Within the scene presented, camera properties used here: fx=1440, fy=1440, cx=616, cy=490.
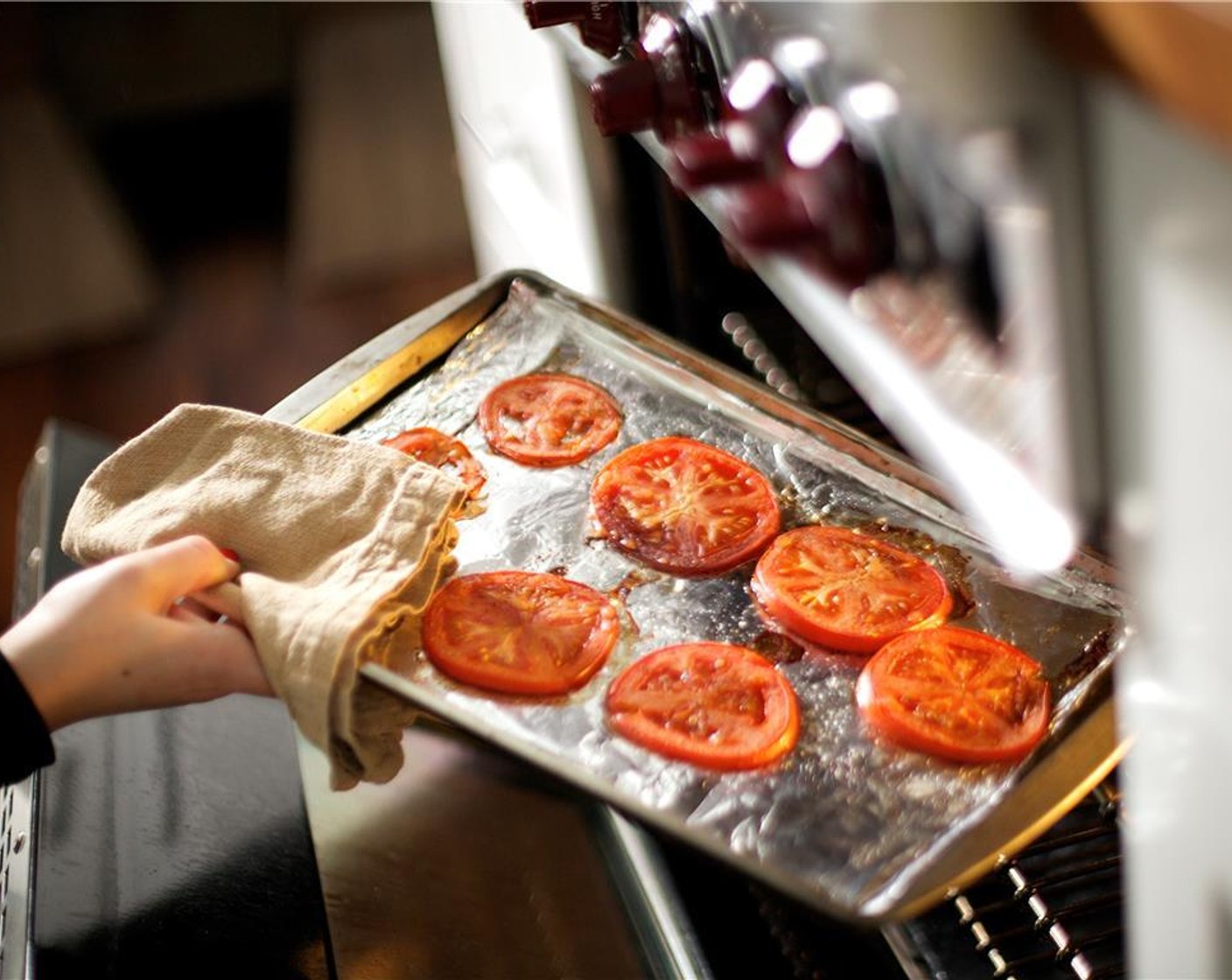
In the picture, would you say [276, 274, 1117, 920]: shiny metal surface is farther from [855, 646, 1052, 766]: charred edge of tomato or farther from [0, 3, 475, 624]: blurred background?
[0, 3, 475, 624]: blurred background

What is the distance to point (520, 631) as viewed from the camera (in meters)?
1.14

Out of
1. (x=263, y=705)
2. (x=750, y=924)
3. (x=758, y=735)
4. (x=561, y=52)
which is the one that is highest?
(x=561, y=52)

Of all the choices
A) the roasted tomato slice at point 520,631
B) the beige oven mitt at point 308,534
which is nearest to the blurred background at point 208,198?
the beige oven mitt at point 308,534

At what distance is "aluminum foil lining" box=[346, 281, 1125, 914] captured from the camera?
960 millimetres

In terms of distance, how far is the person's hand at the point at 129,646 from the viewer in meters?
1.05

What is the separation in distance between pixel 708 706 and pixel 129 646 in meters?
0.43

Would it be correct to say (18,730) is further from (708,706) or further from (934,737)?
(934,737)

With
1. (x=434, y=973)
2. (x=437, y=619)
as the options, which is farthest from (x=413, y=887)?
(x=437, y=619)

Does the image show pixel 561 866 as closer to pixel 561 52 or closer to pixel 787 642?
pixel 787 642

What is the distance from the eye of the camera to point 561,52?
4.89 feet

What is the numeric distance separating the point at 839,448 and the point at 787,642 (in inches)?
8.9

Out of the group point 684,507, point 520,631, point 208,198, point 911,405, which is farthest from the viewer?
point 208,198

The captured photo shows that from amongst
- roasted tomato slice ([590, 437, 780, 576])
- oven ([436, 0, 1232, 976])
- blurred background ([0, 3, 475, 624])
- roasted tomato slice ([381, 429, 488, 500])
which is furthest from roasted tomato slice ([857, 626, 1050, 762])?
blurred background ([0, 3, 475, 624])

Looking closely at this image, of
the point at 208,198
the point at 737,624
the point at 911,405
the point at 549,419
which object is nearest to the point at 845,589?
the point at 737,624
